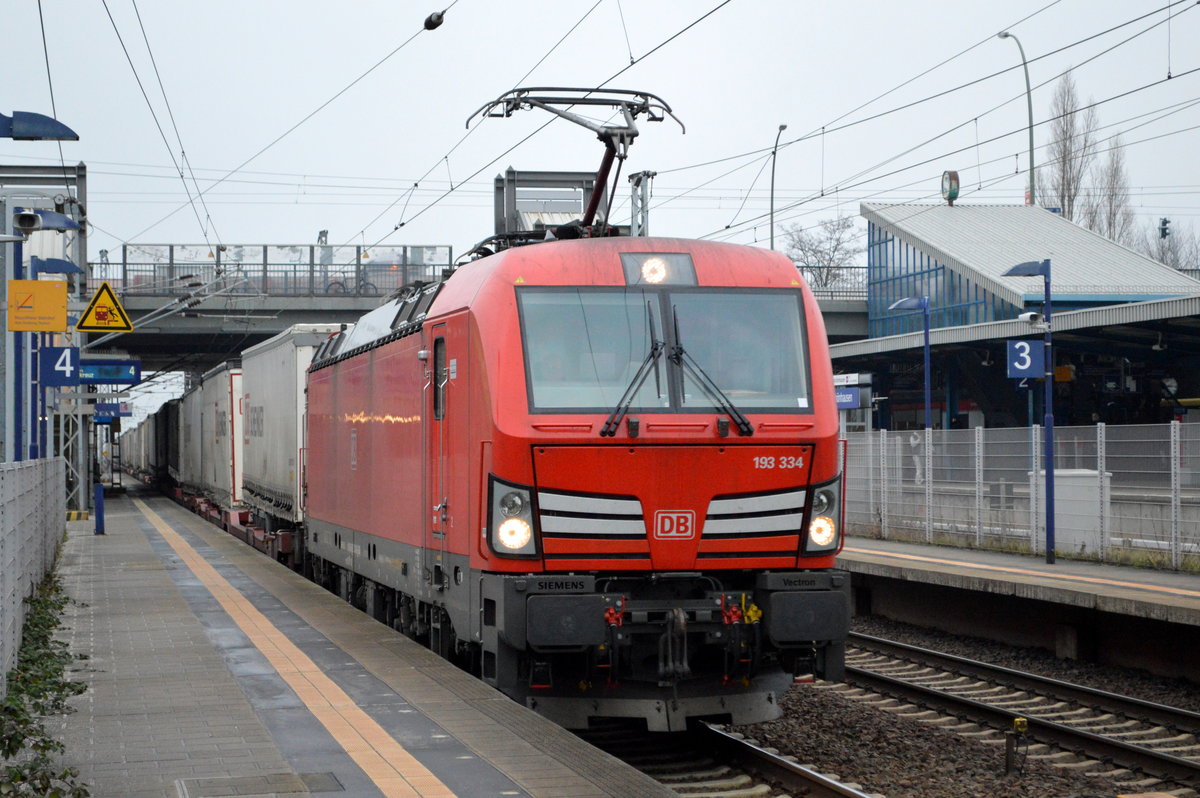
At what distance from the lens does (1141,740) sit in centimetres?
1040

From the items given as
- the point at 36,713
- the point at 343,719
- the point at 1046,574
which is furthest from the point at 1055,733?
the point at 36,713

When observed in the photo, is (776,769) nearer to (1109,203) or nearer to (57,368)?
(57,368)

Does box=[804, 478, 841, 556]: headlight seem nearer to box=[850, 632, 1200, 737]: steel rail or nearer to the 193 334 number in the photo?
the 193 334 number

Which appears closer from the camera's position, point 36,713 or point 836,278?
point 36,713

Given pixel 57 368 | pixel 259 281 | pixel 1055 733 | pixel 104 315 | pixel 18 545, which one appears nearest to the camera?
pixel 1055 733

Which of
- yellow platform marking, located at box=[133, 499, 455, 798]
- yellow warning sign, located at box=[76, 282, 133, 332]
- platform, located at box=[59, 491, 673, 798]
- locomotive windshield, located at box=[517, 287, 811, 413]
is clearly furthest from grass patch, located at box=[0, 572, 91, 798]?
yellow warning sign, located at box=[76, 282, 133, 332]

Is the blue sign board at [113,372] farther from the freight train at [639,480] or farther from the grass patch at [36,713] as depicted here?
the freight train at [639,480]

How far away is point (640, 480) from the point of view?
8.77m

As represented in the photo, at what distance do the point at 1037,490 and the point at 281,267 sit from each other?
3135 centimetres

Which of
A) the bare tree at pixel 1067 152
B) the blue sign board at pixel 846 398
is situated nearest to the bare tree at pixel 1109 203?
the bare tree at pixel 1067 152

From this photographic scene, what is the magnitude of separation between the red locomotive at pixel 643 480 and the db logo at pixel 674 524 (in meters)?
0.01

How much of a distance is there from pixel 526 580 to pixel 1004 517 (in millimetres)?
11927

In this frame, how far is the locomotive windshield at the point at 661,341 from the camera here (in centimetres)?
895

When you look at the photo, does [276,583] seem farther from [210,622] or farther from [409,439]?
[409,439]
